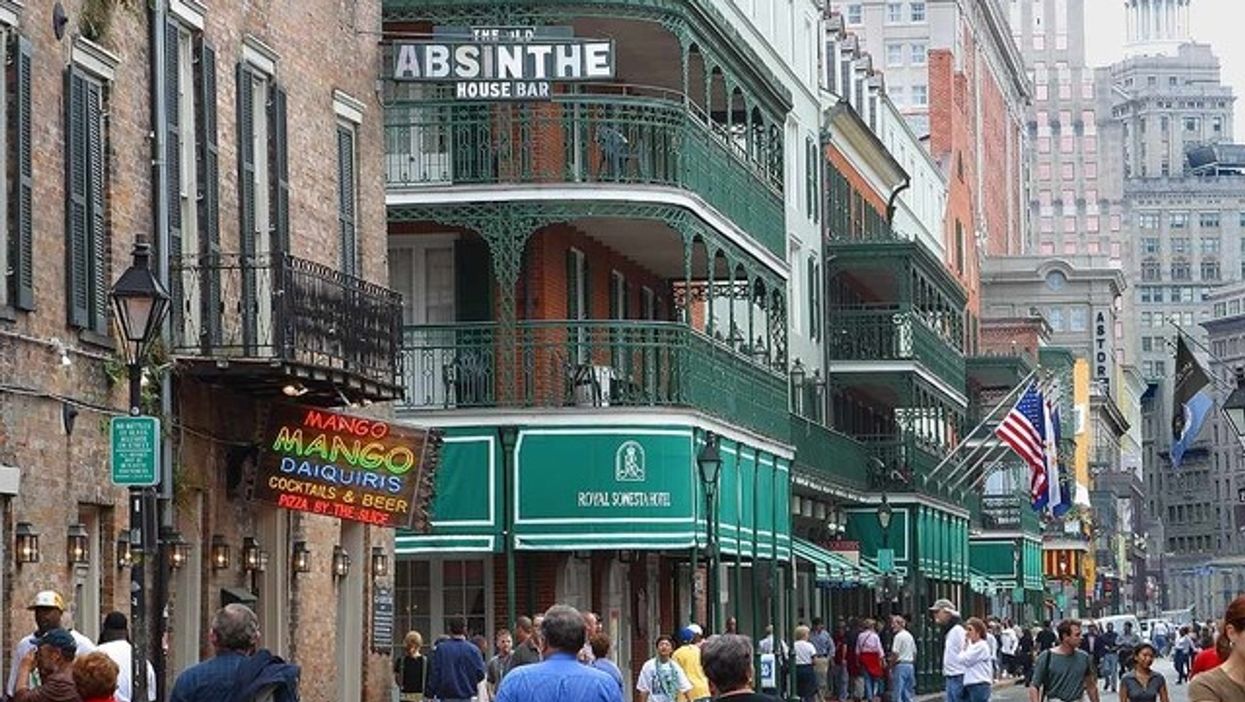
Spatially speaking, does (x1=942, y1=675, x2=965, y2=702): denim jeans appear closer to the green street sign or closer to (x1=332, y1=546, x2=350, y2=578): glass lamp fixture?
(x1=332, y1=546, x2=350, y2=578): glass lamp fixture

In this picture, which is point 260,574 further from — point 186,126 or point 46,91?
point 46,91

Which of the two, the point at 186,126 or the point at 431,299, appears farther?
the point at 431,299

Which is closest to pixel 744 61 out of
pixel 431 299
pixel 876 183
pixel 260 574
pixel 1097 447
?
pixel 431 299

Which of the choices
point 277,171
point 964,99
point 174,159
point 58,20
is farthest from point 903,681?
point 964,99

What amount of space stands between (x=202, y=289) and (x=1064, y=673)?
821cm

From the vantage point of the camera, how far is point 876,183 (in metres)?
75.5

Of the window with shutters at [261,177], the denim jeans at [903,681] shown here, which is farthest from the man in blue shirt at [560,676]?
the denim jeans at [903,681]

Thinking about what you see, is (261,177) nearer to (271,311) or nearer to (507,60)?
(271,311)

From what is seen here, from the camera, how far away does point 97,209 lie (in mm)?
24453

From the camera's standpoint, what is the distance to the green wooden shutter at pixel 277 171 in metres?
29.0

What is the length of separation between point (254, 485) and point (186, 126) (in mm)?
3415

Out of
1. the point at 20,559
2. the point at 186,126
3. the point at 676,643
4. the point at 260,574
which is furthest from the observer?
the point at 676,643

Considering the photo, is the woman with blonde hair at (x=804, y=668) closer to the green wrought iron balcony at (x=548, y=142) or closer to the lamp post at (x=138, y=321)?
the green wrought iron balcony at (x=548, y=142)

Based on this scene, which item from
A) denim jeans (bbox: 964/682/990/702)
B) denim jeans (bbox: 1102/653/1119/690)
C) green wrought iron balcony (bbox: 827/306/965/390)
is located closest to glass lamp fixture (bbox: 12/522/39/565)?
denim jeans (bbox: 964/682/990/702)
